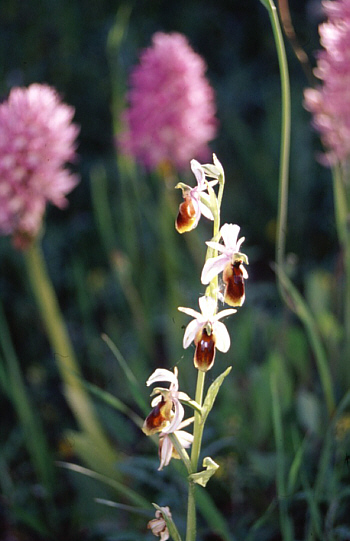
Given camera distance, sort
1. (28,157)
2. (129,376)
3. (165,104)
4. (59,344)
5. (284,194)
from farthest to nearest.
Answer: (165,104) < (59,344) < (28,157) < (284,194) < (129,376)

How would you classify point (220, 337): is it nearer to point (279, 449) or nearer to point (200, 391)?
point (200, 391)

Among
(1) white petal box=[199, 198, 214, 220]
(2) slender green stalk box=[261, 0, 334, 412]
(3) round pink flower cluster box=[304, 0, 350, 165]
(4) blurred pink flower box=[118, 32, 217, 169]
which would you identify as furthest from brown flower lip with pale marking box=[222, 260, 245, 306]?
(4) blurred pink flower box=[118, 32, 217, 169]

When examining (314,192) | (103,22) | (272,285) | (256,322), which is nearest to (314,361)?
(256,322)

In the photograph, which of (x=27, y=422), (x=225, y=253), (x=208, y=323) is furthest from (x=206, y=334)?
(x=27, y=422)

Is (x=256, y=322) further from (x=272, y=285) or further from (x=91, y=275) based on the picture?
(x=91, y=275)

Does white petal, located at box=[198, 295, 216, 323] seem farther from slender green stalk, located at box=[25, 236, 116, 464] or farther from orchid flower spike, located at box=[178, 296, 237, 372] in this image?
slender green stalk, located at box=[25, 236, 116, 464]
